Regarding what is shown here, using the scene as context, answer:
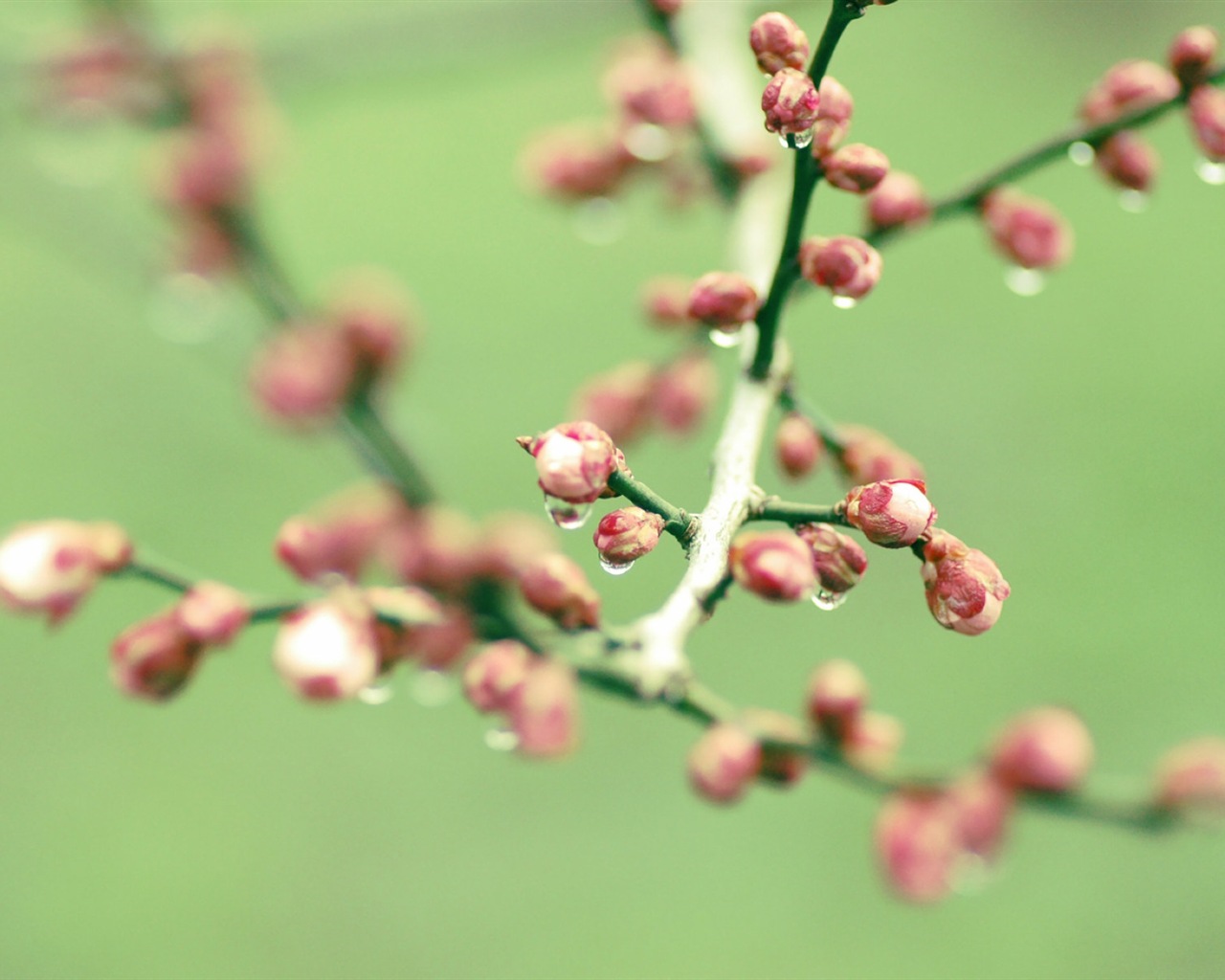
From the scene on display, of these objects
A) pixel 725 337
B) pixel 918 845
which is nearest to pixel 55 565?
pixel 725 337

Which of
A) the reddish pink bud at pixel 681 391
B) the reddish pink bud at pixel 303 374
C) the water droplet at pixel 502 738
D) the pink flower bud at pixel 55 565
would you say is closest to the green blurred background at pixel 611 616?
the reddish pink bud at pixel 303 374

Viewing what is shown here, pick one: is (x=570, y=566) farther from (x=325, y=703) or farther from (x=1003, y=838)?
(x=1003, y=838)

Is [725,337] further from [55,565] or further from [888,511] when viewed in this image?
[55,565]

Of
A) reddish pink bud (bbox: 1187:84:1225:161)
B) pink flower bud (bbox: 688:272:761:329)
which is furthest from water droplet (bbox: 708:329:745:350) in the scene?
reddish pink bud (bbox: 1187:84:1225:161)

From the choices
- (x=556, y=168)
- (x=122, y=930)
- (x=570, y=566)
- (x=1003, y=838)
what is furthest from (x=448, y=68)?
(x=122, y=930)

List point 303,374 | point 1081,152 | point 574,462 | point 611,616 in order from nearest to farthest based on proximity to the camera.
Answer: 1. point 574,462
2. point 1081,152
3. point 303,374
4. point 611,616

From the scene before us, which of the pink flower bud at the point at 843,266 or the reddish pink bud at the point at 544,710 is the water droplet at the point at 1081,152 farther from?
the reddish pink bud at the point at 544,710

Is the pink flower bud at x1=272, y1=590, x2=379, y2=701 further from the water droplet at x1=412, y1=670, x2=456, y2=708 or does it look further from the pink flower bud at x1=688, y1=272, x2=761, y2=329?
the pink flower bud at x1=688, y1=272, x2=761, y2=329
